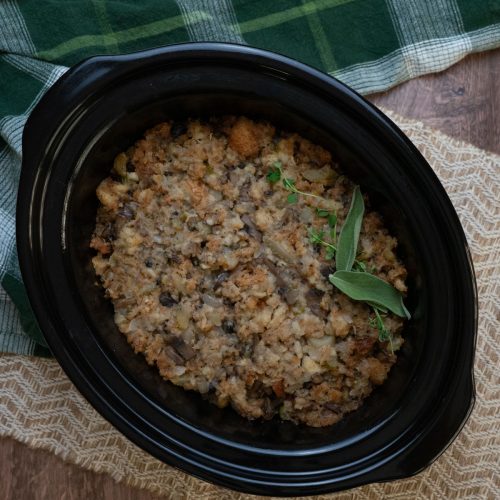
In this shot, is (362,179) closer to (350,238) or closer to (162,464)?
(350,238)

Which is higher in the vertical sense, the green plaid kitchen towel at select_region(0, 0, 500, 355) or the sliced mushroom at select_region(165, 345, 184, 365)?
the green plaid kitchen towel at select_region(0, 0, 500, 355)

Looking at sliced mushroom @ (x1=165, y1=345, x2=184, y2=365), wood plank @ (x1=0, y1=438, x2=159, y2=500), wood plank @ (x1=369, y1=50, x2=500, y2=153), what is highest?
wood plank @ (x1=369, y1=50, x2=500, y2=153)

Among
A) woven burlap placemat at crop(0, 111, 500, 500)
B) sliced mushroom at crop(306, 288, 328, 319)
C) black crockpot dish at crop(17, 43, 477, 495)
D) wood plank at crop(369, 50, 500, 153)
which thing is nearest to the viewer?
black crockpot dish at crop(17, 43, 477, 495)

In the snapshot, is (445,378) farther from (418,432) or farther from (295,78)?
(295,78)

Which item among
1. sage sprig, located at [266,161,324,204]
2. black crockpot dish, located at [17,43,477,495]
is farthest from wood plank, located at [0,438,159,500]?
sage sprig, located at [266,161,324,204]

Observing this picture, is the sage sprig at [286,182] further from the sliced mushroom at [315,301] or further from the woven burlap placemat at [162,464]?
the woven burlap placemat at [162,464]

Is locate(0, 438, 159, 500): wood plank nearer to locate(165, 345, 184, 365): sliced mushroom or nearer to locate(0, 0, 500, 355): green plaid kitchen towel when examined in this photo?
locate(0, 0, 500, 355): green plaid kitchen towel

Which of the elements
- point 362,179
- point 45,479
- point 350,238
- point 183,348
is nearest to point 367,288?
point 350,238
